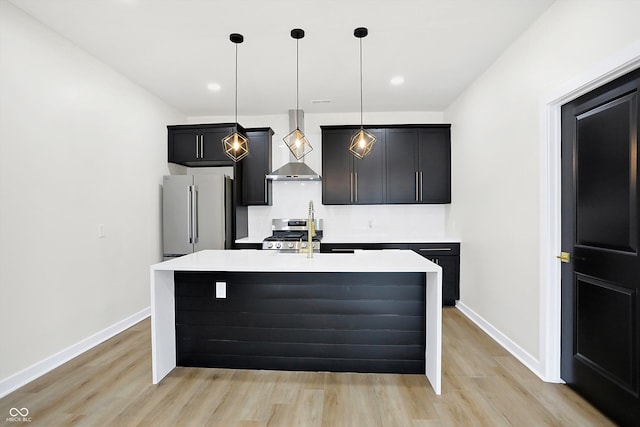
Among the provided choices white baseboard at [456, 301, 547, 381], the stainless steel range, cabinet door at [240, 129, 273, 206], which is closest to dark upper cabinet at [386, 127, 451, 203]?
the stainless steel range

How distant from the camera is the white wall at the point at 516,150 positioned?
197 cm

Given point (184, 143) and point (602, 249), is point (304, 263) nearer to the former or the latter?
point (602, 249)

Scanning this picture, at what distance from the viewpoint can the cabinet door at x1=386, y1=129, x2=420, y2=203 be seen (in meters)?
4.52

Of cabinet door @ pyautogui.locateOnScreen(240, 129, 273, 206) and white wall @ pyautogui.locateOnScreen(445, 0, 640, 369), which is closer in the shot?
white wall @ pyautogui.locateOnScreen(445, 0, 640, 369)

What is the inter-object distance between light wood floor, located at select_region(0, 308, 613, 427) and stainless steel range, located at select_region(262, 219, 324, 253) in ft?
6.33

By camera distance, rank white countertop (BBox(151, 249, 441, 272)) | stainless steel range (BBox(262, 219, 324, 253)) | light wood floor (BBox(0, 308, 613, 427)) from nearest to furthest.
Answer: light wood floor (BBox(0, 308, 613, 427)), white countertop (BBox(151, 249, 441, 272)), stainless steel range (BBox(262, 219, 324, 253))

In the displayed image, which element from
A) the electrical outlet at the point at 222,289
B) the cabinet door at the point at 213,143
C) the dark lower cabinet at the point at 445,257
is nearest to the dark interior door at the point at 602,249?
the dark lower cabinet at the point at 445,257

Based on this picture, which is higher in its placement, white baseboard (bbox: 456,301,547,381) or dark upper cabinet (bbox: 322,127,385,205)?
dark upper cabinet (bbox: 322,127,385,205)

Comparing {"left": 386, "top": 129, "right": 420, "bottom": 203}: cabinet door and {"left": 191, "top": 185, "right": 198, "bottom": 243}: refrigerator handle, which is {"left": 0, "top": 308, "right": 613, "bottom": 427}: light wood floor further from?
{"left": 386, "top": 129, "right": 420, "bottom": 203}: cabinet door

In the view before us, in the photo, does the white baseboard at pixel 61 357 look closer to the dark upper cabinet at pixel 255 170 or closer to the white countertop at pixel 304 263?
the white countertop at pixel 304 263

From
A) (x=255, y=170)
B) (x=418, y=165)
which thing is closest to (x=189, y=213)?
(x=255, y=170)

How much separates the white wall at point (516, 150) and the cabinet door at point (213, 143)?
3.15 m

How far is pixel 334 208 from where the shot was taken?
16.0 ft

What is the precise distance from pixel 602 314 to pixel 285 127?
13.7 feet
